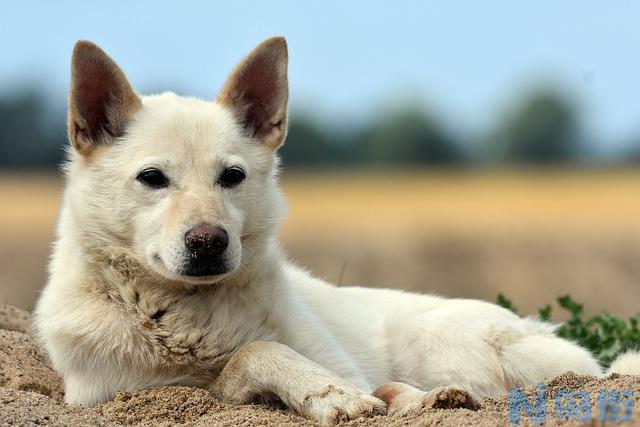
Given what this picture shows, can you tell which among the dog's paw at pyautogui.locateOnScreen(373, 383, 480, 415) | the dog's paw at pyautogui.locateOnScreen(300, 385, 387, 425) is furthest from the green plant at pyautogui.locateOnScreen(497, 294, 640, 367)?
the dog's paw at pyautogui.locateOnScreen(300, 385, 387, 425)

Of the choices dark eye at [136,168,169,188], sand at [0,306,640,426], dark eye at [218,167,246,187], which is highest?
dark eye at [218,167,246,187]

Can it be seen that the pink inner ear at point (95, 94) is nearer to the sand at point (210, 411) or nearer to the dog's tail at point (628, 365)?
the sand at point (210, 411)

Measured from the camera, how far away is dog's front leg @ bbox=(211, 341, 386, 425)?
159 inches

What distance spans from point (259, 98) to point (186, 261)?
1.38 m

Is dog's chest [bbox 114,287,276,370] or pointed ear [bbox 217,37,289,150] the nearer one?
dog's chest [bbox 114,287,276,370]

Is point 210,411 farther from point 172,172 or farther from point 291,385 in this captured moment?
point 172,172

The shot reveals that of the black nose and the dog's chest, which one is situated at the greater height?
the black nose

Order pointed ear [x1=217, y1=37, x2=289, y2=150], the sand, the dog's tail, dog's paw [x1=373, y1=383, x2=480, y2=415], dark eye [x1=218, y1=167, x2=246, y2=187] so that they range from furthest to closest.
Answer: the dog's tail → pointed ear [x1=217, y1=37, x2=289, y2=150] → dark eye [x1=218, y1=167, x2=246, y2=187] → dog's paw [x1=373, y1=383, x2=480, y2=415] → the sand

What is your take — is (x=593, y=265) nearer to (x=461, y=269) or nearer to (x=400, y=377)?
(x=461, y=269)

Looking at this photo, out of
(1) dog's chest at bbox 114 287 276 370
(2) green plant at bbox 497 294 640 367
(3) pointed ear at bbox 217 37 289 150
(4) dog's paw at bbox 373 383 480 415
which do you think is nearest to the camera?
(4) dog's paw at bbox 373 383 480 415

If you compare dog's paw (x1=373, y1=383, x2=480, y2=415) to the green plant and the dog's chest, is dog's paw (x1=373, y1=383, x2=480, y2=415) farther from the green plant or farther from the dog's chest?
the green plant

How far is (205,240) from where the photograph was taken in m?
4.20

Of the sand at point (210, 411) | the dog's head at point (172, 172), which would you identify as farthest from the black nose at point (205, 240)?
the sand at point (210, 411)

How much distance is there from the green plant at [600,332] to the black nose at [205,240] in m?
3.56
